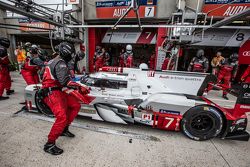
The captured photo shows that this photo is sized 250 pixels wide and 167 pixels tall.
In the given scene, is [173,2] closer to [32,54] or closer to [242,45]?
[242,45]

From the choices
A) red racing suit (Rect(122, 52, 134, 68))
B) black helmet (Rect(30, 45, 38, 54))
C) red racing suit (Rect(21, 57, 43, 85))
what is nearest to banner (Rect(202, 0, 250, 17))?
red racing suit (Rect(122, 52, 134, 68))

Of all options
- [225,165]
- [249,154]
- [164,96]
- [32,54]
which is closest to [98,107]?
[164,96]

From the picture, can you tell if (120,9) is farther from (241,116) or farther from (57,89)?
(241,116)

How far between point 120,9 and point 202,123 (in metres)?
6.65

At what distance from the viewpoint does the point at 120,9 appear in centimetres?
680

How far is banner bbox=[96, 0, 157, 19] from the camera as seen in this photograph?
6.52 m

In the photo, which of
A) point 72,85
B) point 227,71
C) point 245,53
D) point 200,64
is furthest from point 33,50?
point 245,53

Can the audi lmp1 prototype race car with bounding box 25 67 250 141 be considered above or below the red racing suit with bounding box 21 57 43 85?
below

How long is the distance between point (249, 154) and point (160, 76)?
180cm

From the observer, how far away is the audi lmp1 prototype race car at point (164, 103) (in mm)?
2100

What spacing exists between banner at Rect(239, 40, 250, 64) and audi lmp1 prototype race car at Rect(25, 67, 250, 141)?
6469mm

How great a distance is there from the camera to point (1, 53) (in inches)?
146

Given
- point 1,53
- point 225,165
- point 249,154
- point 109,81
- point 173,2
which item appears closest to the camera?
point 225,165

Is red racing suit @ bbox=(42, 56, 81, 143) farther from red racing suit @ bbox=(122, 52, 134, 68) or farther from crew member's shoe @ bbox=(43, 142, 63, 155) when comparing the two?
red racing suit @ bbox=(122, 52, 134, 68)
